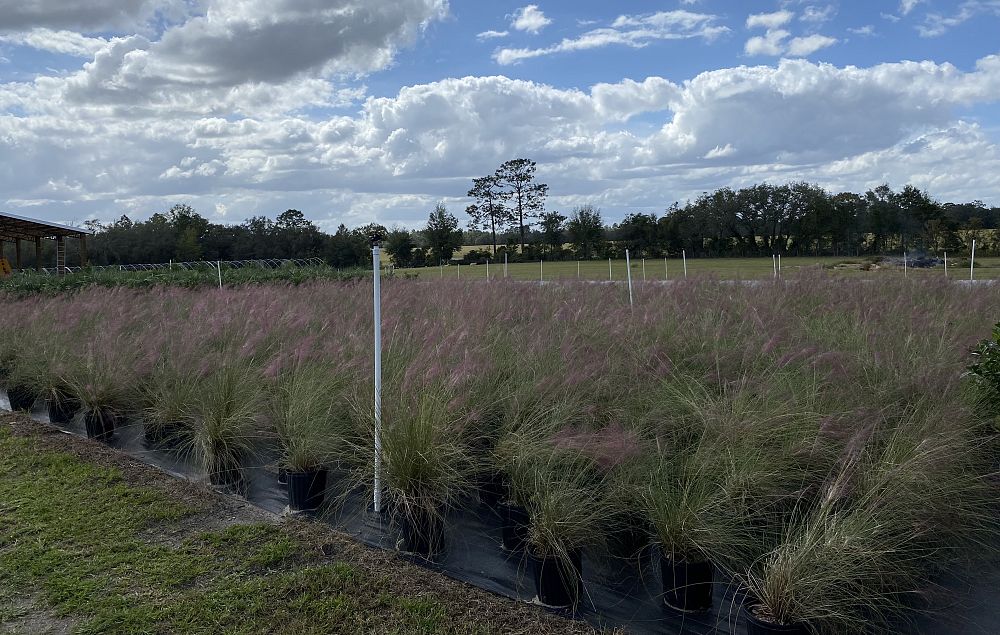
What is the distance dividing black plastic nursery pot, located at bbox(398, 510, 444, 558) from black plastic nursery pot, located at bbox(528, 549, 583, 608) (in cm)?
61

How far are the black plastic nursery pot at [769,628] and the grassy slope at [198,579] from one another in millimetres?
674

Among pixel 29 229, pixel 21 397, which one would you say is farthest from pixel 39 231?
pixel 21 397

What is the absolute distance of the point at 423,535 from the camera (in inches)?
137

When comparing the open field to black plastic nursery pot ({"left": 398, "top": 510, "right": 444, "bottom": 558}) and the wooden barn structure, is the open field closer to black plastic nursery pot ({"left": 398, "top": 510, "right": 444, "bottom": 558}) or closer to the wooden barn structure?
black plastic nursery pot ({"left": 398, "top": 510, "right": 444, "bottom": 558})

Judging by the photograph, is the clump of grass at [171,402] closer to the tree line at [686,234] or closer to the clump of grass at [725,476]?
the clump of grass at [725,476]

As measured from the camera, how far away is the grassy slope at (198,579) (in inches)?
115

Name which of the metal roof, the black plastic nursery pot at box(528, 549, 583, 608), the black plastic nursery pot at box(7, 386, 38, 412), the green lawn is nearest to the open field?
the black plastic nursery pot at box(528, 549, 583, 608)

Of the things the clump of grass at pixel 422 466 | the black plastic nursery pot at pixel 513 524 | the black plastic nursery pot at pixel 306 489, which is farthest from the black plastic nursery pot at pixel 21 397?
the black plastic nursery pot at pixel 513 524

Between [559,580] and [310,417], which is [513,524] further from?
[310,417]

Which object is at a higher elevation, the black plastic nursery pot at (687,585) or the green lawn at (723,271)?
the green lawn at (723,271)

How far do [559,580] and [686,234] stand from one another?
44692mm

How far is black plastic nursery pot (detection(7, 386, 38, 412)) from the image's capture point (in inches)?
262

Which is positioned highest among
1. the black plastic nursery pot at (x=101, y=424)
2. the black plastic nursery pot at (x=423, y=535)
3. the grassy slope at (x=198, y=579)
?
the black plastic nursery pot at (x=101, y=424)

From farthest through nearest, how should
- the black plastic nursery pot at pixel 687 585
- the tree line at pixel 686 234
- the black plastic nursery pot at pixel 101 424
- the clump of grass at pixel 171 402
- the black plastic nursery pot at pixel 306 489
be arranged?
1. the tree line at pixel 686 234
2. the black plastic nursery pot at pixel 101 424
3. the clump of grass at pixel 171 402
4. the black plastic nursery pot at pixel 306 489
5. the black plastic nursery pot at pixel 687 585
